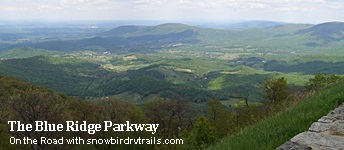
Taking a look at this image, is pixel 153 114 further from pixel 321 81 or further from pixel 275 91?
pixel 321 81

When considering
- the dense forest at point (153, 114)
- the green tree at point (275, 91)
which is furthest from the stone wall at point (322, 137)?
the green tree at point (275, 91)

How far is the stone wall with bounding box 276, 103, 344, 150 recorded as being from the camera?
519 cm

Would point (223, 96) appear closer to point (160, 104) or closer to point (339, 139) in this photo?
point (160, 104)

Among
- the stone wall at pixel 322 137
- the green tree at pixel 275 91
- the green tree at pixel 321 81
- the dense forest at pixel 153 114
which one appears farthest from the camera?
the green tree at pixel 275 91

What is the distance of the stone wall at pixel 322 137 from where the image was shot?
519 centimetres

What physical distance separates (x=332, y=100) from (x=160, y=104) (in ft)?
134

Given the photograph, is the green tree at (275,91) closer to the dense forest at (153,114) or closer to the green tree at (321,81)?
the dense forest at (153,114)

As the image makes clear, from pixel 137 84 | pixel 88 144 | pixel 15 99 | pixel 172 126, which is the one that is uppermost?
pixel 15 99

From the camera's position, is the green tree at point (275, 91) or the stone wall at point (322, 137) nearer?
the stone wall at point (322, 137)

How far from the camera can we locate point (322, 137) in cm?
568

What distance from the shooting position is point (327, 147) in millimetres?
5227

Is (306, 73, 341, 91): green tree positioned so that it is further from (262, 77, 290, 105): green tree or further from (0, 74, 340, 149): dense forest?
(262, 77, 290, 105): green tree

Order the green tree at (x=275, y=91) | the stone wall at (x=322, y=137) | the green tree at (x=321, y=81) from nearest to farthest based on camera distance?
the stone wall at (x=322, y=137) < the green tree at (x=321, y=81) < the green tree at (x=275, y=91)

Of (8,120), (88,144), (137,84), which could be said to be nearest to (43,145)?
(8,120)
